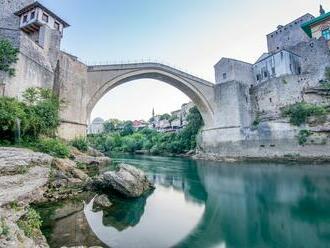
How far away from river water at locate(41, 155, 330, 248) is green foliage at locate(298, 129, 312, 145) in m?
6.77

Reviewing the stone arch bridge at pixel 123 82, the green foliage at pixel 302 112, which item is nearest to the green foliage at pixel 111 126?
the stone arch bridge at pixel 123 82

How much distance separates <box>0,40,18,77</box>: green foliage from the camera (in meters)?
9.79

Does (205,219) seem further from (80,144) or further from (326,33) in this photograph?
(326,33)

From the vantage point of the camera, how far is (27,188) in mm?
5461

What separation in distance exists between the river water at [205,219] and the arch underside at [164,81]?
33.1 ft

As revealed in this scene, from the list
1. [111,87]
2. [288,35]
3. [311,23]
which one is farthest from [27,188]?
[288,35]

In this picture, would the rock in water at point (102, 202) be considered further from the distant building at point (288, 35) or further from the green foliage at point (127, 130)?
the green foliage at point (127, 130)

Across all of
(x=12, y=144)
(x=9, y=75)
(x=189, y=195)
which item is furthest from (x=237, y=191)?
(x=9, y=75)

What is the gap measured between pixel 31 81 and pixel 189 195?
9.13 m

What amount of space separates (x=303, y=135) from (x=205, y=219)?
41.2ft

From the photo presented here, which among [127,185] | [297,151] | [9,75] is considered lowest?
[127,185]

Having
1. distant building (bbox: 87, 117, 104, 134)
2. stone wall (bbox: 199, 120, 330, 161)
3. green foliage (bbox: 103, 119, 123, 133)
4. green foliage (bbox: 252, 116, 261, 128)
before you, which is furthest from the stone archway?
distant building (bbox: 87, 117, 104, 134)

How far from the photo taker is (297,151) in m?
15.6

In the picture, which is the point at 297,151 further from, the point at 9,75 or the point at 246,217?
the point at 9,75
